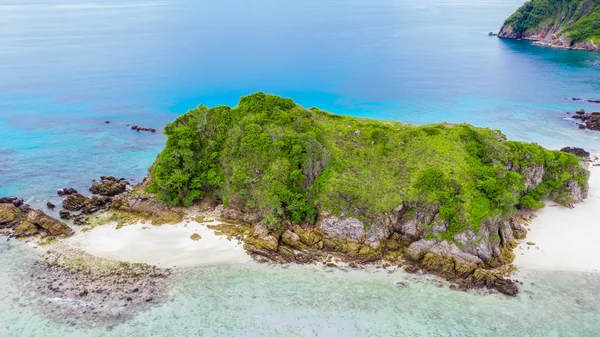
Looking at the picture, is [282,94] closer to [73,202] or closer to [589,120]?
[73,202]

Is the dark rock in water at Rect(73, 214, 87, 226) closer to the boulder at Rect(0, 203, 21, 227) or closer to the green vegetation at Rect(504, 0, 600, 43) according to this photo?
the boulder at Rect(0, 203, 21, 227)

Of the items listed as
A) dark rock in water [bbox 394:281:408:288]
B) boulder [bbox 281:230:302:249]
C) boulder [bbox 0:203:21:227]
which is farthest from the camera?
boulder [bbox 0:203:21:227]

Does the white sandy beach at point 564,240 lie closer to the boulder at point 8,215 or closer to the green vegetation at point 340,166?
the green vegetation at point 340,166

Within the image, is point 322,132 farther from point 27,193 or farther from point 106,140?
point 106,140

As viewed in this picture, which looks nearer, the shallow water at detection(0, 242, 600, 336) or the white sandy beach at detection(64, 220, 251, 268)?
the shallow water at detection(0, 242, 600, 336)

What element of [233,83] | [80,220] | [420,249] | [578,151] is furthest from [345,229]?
[233,83]

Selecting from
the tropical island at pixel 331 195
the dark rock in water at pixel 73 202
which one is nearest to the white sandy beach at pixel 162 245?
the tropical island at pixel 331 195

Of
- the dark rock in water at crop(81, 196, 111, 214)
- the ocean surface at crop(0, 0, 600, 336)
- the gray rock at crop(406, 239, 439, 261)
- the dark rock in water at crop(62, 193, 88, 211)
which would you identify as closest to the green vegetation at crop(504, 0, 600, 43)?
the ocean surface at crop(0, 0, 600, 336)
